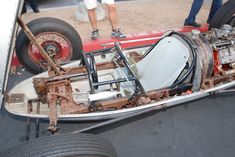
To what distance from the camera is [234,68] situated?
3121 mm

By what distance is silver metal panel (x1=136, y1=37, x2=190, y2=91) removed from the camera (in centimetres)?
288


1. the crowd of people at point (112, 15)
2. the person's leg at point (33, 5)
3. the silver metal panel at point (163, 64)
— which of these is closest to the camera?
the silver metal panel at point (163, 64)

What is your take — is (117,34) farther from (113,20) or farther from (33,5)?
(33,5)

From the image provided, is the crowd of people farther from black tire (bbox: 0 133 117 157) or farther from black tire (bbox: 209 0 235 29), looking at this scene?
black tire (bbox: 0 133 117 157)

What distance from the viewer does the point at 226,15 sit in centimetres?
381

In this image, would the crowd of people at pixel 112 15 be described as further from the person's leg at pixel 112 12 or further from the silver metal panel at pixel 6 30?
the silver metal panel at pixel 6 30

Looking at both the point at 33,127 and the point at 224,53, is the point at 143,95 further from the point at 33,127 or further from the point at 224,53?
the point at 33,127

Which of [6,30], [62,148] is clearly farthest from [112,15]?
[62,148]

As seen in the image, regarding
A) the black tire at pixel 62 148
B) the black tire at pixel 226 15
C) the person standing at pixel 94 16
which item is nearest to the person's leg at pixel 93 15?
the person standing at pixel 94 16

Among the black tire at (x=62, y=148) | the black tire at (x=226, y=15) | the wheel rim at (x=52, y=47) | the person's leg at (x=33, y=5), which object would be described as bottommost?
the black tire at (x=62, y=148)

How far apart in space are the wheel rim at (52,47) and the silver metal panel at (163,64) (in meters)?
1.09

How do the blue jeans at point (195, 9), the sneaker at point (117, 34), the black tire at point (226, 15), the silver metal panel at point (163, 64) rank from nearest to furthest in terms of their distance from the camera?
the silver metal panel at point (163, 64) < the black tire at point (226, 15) < the sneaker at point (117, 34) < the blue jeans at point (195, 9)

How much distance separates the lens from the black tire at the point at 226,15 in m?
3.79

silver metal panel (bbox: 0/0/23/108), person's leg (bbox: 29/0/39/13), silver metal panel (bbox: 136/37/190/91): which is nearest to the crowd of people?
silver metal panel (bbox: 136/37/190/91)
